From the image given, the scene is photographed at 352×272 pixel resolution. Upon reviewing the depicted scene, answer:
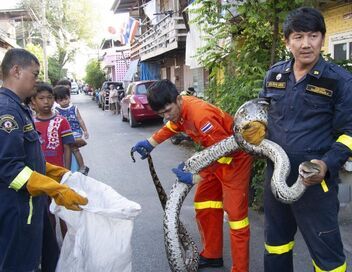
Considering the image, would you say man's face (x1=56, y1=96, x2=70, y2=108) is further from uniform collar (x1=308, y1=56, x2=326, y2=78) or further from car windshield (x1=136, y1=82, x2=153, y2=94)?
car windshield (x1=136, y1=82, x2=153, y2=94)

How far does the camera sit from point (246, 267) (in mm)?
3324

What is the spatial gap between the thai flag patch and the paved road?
1.34 m

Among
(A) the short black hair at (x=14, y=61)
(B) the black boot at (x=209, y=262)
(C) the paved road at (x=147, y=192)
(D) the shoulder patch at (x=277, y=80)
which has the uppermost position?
(A) the short black hair at (x=14, y=61)

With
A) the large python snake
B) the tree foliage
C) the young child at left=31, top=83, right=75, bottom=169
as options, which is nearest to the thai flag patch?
the large python snake

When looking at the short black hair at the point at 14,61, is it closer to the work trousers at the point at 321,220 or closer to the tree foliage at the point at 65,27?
the work trousers at the point at 321,220

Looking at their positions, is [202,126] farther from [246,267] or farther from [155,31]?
[155,31]

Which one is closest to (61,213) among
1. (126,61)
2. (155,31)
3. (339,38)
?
(339,38)

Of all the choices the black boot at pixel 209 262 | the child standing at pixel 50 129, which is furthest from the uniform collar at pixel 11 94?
the black boot at pixel 209 262

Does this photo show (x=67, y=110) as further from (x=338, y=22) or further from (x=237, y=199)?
(x=338, y=22)

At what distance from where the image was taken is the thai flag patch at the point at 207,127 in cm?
319

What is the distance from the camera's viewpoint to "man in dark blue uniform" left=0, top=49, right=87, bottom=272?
229cm

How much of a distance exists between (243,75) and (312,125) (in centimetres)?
280

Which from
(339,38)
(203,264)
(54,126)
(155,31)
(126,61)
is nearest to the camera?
(203,264)

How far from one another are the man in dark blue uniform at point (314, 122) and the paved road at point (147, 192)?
4.37ft
